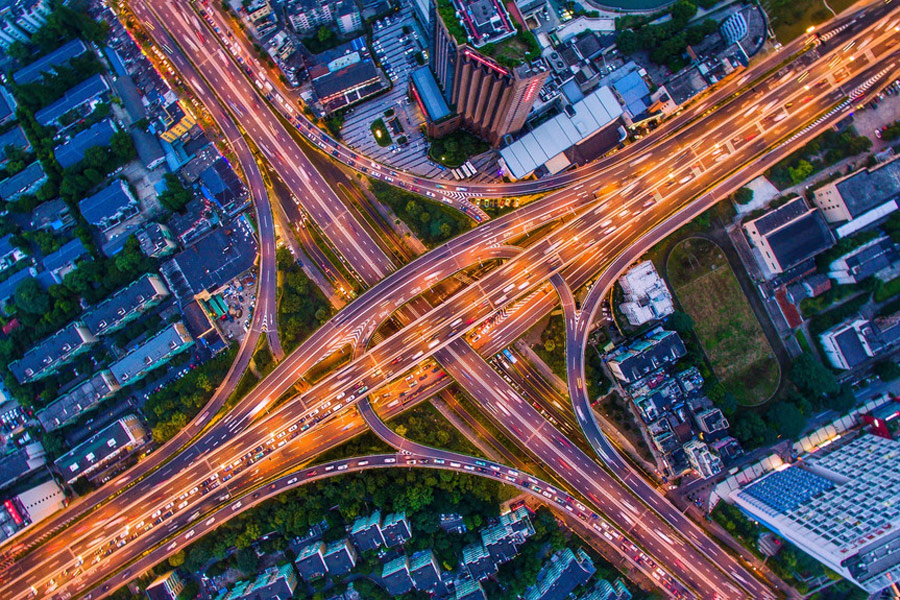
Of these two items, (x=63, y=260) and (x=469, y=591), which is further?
(x=63, y=260)

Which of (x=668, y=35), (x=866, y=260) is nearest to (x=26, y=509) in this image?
(x=668, y=35)

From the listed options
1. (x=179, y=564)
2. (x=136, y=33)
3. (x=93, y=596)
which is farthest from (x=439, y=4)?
(x=93, y=596)

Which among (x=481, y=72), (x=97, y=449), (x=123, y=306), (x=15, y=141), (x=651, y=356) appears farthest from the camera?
(x=15, y=141)

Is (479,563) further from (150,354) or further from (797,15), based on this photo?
(797,15)

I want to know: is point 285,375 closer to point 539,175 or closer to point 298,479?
point 298,479

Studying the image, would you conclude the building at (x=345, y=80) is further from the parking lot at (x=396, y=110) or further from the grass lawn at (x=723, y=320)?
the grass lawn at (x=723, y=320)

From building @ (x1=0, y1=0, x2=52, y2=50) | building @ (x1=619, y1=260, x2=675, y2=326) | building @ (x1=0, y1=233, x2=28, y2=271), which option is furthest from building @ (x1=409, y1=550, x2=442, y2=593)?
building @ (x1=0, y1=0, x2=52, y2=50)
